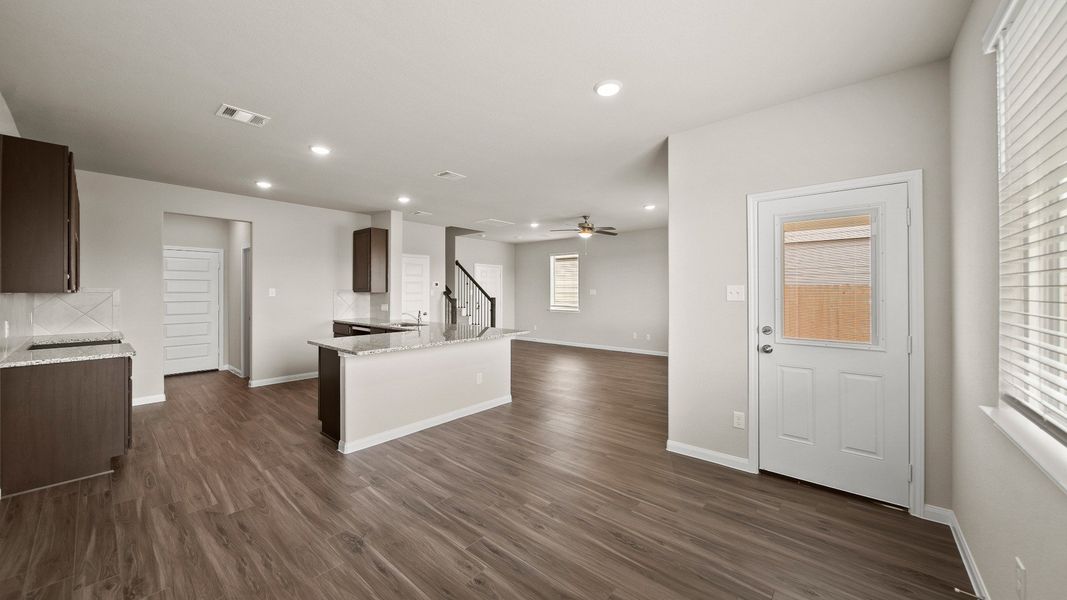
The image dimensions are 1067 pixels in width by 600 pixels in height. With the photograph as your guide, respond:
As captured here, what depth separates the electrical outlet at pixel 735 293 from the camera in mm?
3092

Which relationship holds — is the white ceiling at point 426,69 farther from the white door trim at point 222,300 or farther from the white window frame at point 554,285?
the white window frame at point 554,285

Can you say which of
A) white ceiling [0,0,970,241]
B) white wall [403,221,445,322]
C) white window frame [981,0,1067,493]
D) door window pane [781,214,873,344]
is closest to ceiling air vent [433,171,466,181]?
white ceiling [0,0,970,241]

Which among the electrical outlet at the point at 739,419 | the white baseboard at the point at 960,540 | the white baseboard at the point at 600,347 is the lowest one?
the white baseboard at the point at 960,540

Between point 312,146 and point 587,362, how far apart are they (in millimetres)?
5774

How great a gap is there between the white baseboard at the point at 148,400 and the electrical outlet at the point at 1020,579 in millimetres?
7185

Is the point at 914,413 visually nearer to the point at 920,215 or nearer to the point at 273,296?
the point at 920,215

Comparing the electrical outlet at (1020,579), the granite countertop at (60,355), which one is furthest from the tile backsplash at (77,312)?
the electrical outlet at (1020,579)

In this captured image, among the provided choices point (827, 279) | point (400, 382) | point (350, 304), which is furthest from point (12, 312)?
point (827, 279)

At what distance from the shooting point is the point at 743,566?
203 cm

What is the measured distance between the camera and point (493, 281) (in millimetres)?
10969

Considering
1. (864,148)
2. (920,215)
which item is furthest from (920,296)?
(864,148)

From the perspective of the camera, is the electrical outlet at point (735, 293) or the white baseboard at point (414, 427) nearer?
the electrical outlet at point (735, 293)

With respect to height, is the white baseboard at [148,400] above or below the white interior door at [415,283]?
below

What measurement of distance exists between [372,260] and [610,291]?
205 inches
